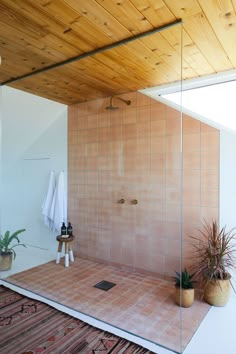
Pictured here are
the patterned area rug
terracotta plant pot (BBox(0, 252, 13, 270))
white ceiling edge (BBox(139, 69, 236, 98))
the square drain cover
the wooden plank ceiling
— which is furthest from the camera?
terracotta plant pot (BBox(0, 252, 13, 270))

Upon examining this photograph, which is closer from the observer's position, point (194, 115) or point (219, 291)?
point (219, 291)

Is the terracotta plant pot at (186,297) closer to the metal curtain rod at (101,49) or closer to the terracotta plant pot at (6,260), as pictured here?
the terracotta plant pot at (6,260)

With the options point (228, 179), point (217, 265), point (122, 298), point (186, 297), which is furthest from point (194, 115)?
point (122, 298)

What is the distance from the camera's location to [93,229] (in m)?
3.52

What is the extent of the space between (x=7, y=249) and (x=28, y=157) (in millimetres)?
1244

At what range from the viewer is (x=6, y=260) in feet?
10.3

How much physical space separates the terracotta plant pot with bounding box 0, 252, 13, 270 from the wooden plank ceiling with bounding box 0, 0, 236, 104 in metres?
2.16

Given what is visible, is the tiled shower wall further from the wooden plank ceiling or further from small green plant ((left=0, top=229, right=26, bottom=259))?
small green plant ((left=0, top=229, right=26, bottom=259))

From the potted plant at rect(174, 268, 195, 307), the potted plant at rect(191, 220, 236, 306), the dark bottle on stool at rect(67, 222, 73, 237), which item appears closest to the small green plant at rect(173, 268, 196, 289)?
the potted plant at rect(174, 268, 195, 307)

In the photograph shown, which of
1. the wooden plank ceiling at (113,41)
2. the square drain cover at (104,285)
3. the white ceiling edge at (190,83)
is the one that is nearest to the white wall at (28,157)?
the wooden plank ceiling at (113,41)

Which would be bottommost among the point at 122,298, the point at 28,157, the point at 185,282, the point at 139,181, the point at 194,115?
the point at 122,298

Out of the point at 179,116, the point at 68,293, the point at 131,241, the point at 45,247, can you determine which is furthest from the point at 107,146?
the point at 68,293

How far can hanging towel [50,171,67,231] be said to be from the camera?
11.6 ft

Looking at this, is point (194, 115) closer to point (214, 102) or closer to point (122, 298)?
point (214, 102)
